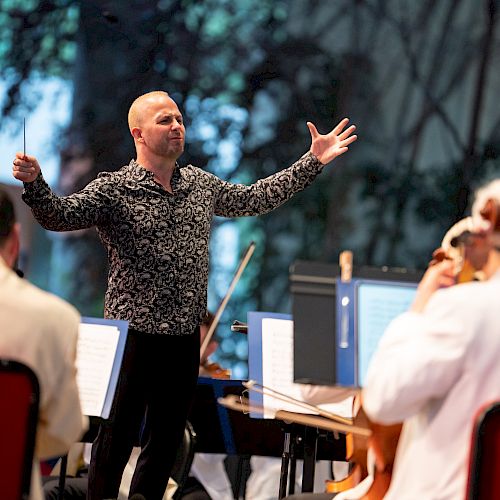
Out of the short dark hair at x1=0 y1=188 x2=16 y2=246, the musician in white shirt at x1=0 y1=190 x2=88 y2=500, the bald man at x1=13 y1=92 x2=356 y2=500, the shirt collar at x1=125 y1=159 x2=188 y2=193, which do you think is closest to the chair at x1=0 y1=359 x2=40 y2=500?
the musician in white shirt at x1=0 y1=190 x2=88 y2=500

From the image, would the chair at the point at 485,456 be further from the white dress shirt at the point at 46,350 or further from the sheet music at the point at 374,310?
the white dress shirt at the point at 46,350

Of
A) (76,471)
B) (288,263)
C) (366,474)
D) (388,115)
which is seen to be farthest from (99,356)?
(388,115)

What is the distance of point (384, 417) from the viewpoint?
74.0 inches

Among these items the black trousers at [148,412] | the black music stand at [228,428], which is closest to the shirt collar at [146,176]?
the black trousers at [148,412]

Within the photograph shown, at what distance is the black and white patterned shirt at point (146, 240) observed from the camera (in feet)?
11.5

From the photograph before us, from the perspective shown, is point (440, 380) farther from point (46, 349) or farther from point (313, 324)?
point (46, 349)

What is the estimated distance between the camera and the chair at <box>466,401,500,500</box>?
5.89 ft

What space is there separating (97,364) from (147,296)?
1.00 feet

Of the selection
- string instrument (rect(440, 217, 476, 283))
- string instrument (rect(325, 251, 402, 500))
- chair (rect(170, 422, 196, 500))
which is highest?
string instrument (rect(440, 217, 476, 283))

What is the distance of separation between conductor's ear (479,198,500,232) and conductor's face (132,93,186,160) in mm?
1799

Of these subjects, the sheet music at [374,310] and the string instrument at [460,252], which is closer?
the string instrument at [460,252]

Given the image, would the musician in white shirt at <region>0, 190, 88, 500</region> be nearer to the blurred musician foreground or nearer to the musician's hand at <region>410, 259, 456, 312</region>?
the blurred musician foreground

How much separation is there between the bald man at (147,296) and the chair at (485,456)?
178cm

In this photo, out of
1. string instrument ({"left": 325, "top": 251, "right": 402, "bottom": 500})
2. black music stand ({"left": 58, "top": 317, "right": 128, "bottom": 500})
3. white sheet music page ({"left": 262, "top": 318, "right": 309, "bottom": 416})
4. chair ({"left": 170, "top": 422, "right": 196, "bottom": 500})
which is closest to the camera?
string instrument ({"left": 325, "top": 251, "right": 402, "bottom": 500})
